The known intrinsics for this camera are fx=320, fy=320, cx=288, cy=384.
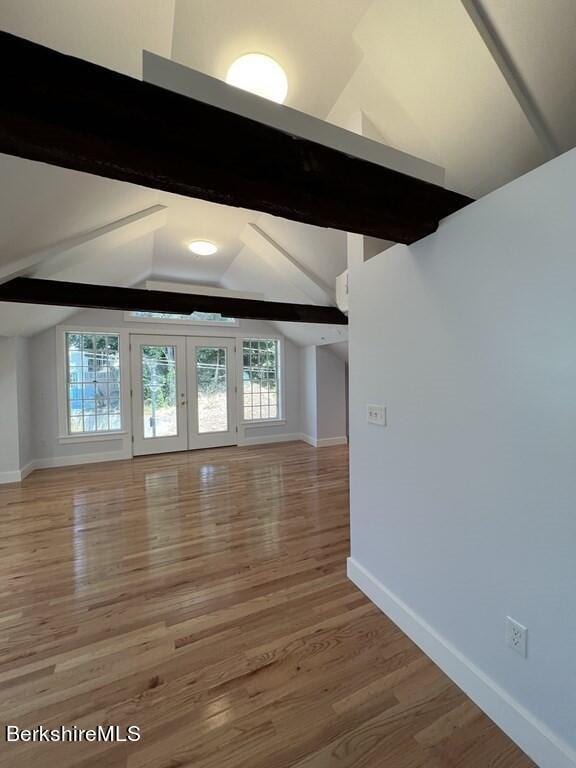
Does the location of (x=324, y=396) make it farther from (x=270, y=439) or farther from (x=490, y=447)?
(x=490, y=447)

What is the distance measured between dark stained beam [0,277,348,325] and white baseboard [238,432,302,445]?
2.82 metres

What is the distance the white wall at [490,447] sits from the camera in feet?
3.37

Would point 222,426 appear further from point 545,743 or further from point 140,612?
point 545,743

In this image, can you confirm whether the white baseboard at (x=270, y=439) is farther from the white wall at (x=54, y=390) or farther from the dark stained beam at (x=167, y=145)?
the dark stained beam at (x=167, y=145)

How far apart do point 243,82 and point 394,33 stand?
773mm

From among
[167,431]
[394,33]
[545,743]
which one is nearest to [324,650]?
[545,743]

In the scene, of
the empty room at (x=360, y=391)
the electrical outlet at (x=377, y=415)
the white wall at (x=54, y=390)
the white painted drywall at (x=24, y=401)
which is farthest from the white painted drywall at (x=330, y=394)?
the white painted drywall at (x=24, y=401)

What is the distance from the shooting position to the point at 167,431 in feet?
18.5

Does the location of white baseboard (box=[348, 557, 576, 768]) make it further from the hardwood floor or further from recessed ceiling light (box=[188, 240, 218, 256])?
recessed ceiling light (box=[188, 240, 218, 256])

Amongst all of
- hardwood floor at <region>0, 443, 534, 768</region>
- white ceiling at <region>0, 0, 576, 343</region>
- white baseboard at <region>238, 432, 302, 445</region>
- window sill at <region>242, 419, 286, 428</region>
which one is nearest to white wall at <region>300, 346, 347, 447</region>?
white baseboard at <region>238, 432, 302, 445</region>

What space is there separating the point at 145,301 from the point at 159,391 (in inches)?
90.1

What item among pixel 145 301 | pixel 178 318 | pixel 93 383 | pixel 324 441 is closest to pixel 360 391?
pixel 145 301

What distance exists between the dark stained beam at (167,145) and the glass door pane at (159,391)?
16.2 ft

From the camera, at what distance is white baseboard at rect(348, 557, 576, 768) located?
107cm
